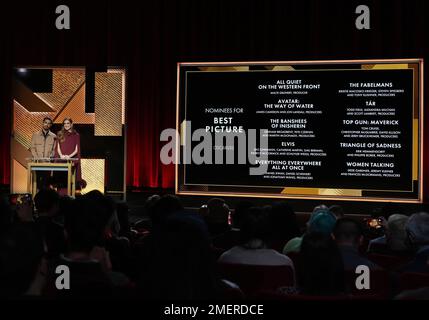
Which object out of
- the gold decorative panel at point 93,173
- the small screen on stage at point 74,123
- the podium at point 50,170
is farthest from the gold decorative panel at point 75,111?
the podium at point 50,170

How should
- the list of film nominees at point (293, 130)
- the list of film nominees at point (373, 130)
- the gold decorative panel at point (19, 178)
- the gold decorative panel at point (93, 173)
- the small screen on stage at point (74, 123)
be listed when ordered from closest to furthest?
the list of film nominees at point (373, 130) → the list of film nominees at point (293, 130) → the small screen on stage at point (74, 123) → the gold decorative panel at point (93, 173) → the gold decorative panel at point (19, 178)

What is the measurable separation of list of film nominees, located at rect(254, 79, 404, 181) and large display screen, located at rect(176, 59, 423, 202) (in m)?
0.01

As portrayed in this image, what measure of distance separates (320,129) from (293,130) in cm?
37

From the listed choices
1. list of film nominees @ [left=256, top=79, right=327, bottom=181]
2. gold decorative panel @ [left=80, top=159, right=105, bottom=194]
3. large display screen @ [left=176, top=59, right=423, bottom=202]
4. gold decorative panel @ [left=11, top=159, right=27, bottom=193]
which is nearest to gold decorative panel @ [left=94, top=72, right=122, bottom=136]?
gold decorative panel @ [left=80, top=159, right=105, bottom=194]

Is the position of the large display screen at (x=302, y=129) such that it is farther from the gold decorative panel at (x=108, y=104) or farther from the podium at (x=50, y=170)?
the podium at (x=50, y=170)

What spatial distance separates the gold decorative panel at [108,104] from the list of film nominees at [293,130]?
233cm

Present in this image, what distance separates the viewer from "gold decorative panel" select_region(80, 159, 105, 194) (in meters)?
8.73

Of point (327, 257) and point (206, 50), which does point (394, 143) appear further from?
point (327, 257)

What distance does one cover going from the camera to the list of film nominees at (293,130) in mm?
7961

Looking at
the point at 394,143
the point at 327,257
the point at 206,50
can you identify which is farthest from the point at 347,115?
the point at 327,257

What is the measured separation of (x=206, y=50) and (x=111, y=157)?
2200mm

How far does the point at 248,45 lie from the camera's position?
8.67 meters

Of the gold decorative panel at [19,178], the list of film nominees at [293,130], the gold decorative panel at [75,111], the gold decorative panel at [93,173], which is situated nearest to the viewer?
the list of film nominees at [293,130]

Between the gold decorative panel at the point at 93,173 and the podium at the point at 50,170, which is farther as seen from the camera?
the gold decorative panel at the point at 93,173
